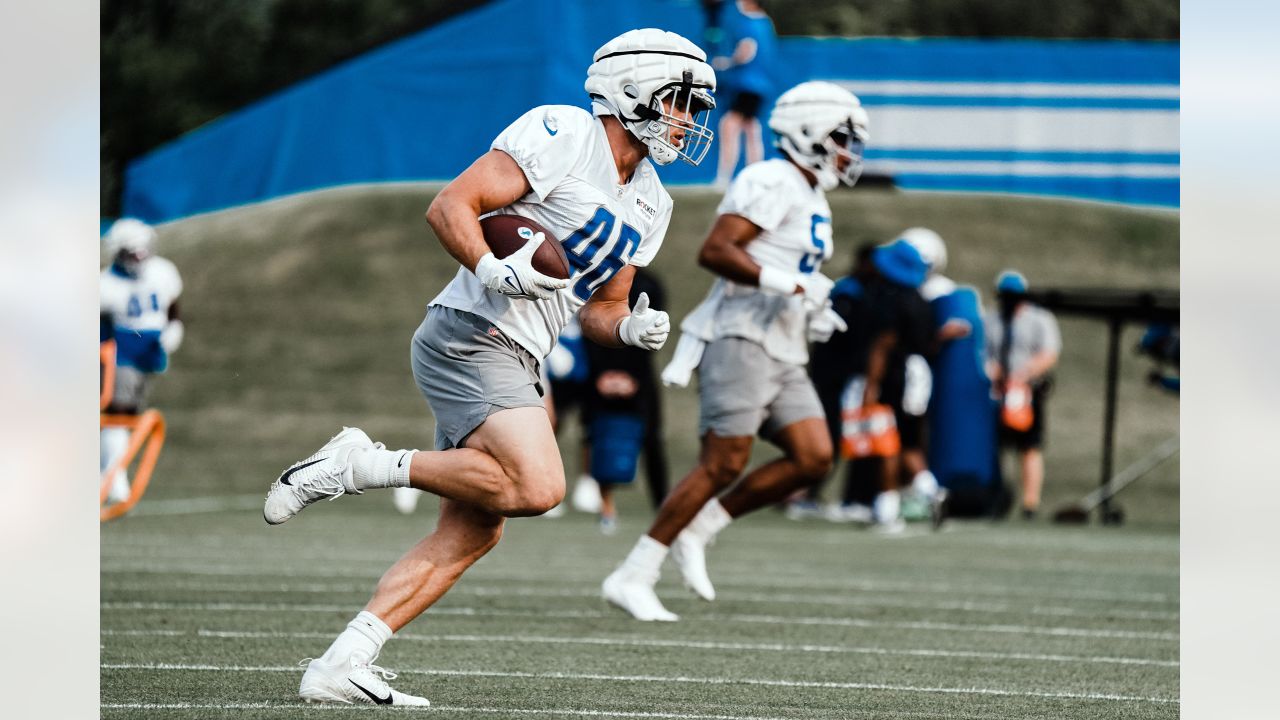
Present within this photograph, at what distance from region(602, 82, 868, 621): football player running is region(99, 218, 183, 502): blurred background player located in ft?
18.1

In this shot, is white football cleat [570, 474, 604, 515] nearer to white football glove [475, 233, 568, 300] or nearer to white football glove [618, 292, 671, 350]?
white football glove [618, 292, 671, 350]

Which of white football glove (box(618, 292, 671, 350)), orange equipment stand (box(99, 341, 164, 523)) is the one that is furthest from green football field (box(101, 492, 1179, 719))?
white football glove (box(618, 292, 671, 350))

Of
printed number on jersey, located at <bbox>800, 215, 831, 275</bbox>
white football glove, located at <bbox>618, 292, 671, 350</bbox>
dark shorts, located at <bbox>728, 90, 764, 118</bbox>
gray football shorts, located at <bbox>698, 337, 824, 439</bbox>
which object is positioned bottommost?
gray football shorts, located at <bbox>698, 337, 824, 439</bbox>

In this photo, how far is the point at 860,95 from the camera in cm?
2089

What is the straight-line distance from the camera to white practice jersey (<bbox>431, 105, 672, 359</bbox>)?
15.8 ft

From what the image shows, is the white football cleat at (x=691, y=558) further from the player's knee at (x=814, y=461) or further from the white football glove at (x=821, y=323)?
the white football glove at (x=821, y=323)

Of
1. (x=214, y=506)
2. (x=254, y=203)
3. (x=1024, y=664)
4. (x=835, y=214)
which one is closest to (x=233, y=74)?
(x=254, y=203)

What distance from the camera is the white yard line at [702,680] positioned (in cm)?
536

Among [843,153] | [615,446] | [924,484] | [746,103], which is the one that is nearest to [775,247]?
[843,153]

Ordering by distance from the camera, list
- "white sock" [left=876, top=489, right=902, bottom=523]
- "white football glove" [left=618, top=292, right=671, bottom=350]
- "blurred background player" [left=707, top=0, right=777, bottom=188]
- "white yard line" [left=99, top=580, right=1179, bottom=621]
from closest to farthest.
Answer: "white football glove" [left=618, top=292, right=671, bottom=350], "white yard line" [left=99, top=580, right=1179, bottom=621], "white sock" [left=876, top=489, right=902, bottom=523], "blurred background player" [left=707, top=0, right=777, bottom=188]

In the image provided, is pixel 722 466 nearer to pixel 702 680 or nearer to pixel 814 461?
pixel 814 461

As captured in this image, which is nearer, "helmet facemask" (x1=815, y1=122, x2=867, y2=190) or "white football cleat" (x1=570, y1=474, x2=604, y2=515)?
"helmet facemask" (x1=815, y1=122, x2=867, y2=190)

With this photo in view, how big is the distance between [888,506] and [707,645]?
22.4 ft
